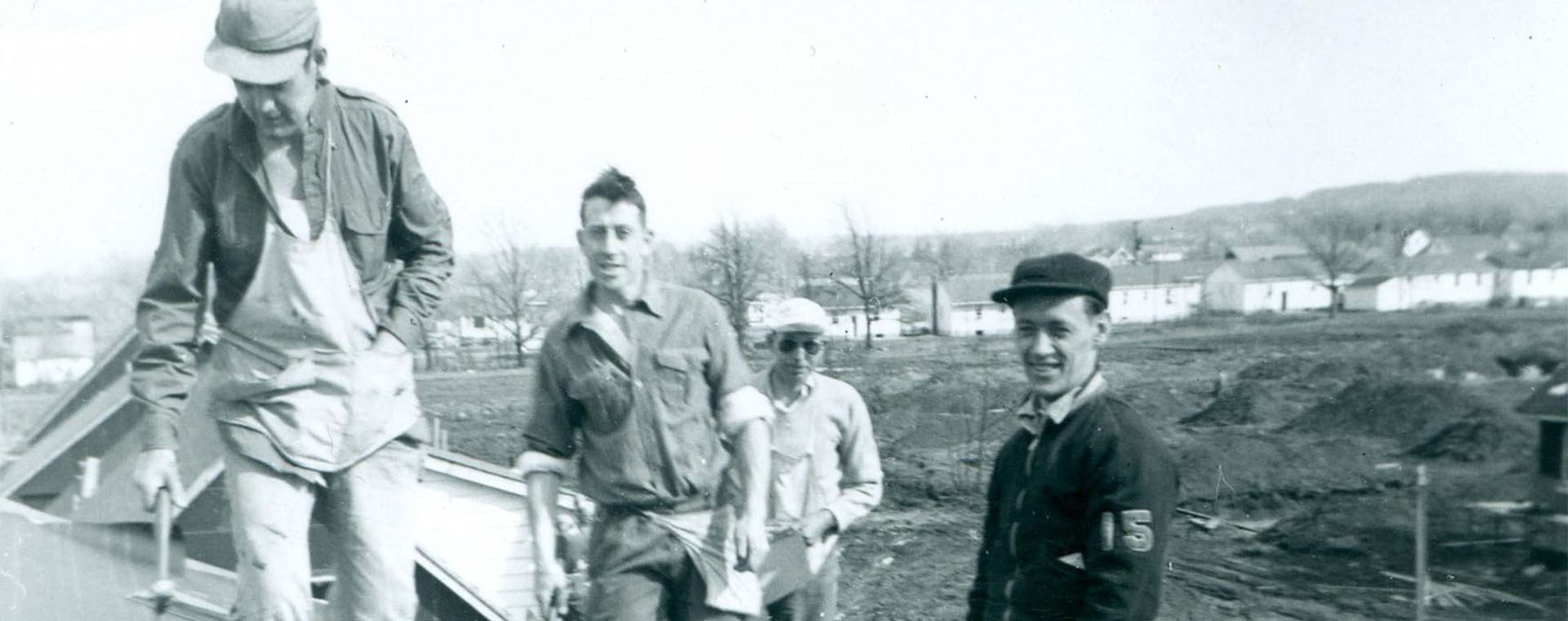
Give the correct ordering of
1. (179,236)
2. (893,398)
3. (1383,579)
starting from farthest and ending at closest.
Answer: (893,398)
(1383,579)
(179,236)

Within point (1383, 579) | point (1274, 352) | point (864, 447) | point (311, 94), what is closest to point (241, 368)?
point (311, 94)

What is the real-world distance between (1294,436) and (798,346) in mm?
1610

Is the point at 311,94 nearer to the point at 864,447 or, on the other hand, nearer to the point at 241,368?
the point at 241,368

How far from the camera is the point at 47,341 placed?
4094 millimetres

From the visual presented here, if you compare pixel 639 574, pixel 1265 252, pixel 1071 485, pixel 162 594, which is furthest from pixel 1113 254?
pixel 162 594

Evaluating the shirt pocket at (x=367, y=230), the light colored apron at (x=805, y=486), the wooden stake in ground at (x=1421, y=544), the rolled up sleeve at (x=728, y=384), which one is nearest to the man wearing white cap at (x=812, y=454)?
the light colored apron at (x=805, y=486)

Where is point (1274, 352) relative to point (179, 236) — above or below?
below

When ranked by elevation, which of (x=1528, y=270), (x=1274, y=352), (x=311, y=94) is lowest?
(x=1274, y=352)

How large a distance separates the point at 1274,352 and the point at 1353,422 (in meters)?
0.31

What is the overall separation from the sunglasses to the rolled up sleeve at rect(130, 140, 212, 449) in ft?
5.01

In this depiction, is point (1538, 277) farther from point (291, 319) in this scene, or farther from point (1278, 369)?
point (291, 319)

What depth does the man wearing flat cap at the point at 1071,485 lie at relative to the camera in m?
2.31

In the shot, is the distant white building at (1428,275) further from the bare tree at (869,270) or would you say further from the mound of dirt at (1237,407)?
the bare tree at (869,270)

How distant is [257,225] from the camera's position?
2.81m
